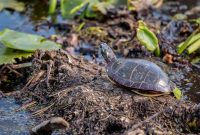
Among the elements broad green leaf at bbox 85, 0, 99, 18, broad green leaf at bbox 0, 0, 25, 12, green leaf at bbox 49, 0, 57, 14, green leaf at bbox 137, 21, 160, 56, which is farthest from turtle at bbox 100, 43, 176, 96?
broad green leaf at bbox 0, 0, 25, 12

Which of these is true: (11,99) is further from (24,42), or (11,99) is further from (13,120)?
(24,42)

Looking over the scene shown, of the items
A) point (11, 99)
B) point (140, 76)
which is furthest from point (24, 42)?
point (140, 76)

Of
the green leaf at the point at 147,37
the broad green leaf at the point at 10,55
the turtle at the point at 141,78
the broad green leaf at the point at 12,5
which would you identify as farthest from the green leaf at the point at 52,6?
the turtle at the point at 141,78

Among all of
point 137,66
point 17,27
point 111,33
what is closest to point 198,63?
point 111,33

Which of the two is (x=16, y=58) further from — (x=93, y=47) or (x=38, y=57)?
(x=93, y=47)

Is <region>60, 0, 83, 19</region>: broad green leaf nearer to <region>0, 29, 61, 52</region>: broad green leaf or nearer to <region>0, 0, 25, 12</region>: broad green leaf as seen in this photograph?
<region>0, 0, 25, 12</region>: broad green leaf
